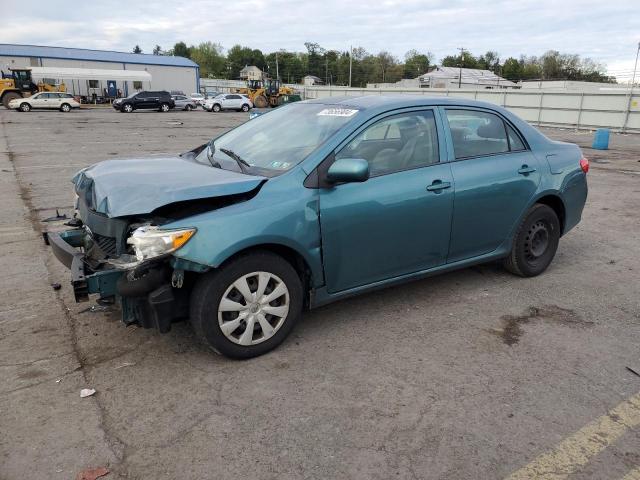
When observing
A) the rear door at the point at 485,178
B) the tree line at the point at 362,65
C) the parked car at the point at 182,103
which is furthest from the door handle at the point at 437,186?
the tree line at the point at 362,65

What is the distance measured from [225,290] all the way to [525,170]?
9.65 ft

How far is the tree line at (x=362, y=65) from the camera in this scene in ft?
354

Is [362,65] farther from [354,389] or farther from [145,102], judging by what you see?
[354,389]

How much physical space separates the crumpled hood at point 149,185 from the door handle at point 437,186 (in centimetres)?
133

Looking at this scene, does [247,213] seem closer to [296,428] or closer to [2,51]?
[296,428]

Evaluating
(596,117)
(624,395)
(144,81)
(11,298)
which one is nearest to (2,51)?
(144,81)

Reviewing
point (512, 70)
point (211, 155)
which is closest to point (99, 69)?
point (211, 155)

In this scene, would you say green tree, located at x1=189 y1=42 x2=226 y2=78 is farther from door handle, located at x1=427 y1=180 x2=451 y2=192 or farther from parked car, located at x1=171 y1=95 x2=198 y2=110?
door handle, located at x1=427 y1=180 x2=451 y2=192

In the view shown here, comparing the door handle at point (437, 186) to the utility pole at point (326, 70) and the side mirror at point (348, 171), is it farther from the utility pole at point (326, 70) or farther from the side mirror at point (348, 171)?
the utility pole at point (326, 70)

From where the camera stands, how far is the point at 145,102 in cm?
3897

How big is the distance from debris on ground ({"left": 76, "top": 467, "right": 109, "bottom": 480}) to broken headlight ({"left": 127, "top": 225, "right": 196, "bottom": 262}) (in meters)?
1.12

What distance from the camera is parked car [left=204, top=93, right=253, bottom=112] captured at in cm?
4144

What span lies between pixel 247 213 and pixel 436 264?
1753mm

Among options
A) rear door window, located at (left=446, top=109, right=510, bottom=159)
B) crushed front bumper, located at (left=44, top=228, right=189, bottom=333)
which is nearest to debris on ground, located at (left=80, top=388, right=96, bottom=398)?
crushed front bumper, located at (left=44, top=228, right=189, bottom=333)
